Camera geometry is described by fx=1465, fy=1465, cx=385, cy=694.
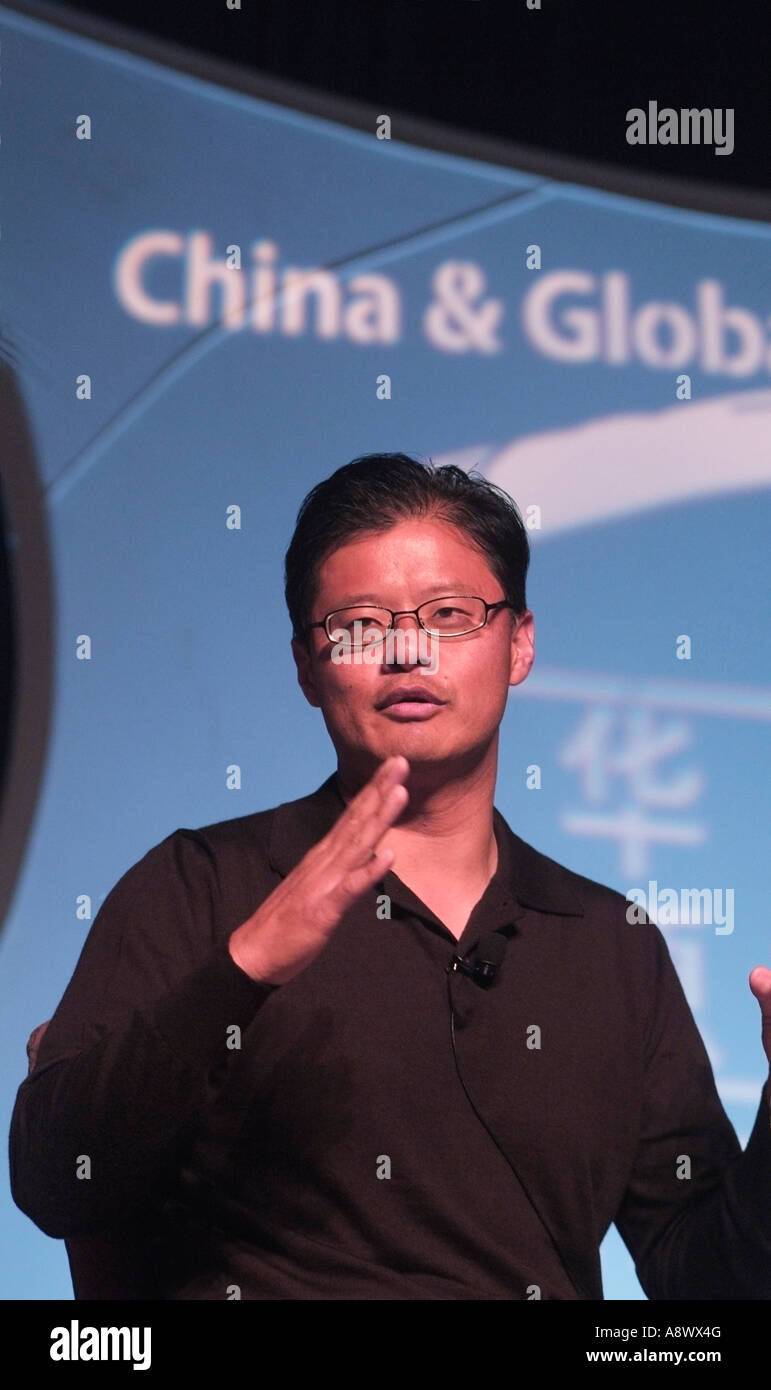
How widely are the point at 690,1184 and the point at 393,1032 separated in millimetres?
504

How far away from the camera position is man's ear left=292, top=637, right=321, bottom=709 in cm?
226

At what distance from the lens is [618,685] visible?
8.09 ft

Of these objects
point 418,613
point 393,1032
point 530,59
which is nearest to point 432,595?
point 418,613

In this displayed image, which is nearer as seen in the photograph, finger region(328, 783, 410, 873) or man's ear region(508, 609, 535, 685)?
finger region(328, 783, 410, 873)

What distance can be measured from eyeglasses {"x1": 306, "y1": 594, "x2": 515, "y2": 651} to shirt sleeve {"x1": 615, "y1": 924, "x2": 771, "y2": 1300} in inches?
24.4

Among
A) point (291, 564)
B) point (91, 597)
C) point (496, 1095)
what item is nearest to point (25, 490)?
point (91, 597)

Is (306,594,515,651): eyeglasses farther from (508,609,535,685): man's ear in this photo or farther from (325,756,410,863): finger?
(325,756,410,863): finger

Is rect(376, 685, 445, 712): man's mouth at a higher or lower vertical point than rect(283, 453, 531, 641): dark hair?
lower

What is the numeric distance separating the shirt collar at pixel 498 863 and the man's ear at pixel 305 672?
0.42 ft

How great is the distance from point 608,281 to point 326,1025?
1400 mm

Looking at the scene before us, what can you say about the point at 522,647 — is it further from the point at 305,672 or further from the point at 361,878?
the point at 361,878

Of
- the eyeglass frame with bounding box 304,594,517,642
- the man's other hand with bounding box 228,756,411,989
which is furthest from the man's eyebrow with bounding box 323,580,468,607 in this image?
the man's other hand with bounding box 228,756,411,989

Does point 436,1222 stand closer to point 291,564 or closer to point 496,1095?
point 496,1095

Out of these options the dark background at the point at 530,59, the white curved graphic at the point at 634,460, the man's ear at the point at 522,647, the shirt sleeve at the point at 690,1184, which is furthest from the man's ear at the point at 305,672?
the dark background at the point at 530,59
